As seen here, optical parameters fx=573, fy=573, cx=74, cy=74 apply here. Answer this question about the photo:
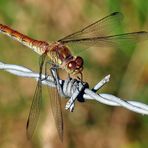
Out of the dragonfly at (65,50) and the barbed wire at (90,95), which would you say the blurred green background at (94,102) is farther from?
the barbed wire at (90,95)

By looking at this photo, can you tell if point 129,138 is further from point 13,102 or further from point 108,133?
point 13,102

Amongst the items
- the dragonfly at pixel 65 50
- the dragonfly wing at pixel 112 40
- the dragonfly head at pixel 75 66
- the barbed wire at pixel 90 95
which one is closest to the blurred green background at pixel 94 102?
the dragonfly at pixel 65 50

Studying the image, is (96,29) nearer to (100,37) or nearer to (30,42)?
(100,37)

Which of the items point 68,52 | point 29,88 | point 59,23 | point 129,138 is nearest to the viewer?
point 68,52

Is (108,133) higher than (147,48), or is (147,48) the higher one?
(147,48)

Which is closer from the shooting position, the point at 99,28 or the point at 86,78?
the point at 99,28

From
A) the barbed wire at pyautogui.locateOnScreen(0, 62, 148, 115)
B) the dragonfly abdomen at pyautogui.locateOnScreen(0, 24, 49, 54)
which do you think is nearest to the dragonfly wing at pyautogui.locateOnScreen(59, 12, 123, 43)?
the dragonfly abdomen at pyautogui.locateOnScreen(0, 24, 49, 54)

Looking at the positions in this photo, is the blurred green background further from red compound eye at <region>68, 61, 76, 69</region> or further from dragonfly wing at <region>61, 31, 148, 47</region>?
red compound eye at <region>68, 61, 76, 69</region>

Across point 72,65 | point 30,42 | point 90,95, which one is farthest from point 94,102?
point 90,95

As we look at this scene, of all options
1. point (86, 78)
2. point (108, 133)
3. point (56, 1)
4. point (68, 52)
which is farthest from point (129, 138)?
point (56, 1)
